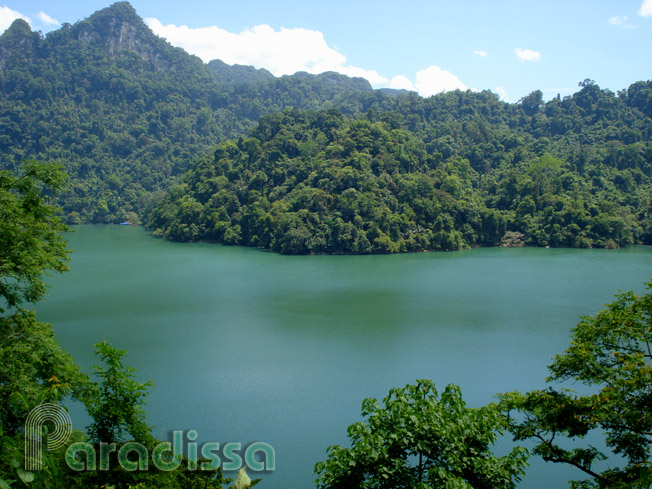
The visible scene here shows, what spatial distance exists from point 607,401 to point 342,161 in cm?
3565

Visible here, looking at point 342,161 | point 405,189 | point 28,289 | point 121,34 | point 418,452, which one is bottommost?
point 418,452

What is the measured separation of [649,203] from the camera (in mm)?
41156

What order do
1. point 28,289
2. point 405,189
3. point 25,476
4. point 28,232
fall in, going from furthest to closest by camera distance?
point 405,189 → point 28,289 → point 28,232 → point 25,476

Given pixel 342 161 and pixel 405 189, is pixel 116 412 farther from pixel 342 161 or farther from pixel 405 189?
pixel 342 161

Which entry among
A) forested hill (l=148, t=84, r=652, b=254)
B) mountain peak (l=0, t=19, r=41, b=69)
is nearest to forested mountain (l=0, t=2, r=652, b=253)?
forested hill (l=148, t=84, r=652, b=254)

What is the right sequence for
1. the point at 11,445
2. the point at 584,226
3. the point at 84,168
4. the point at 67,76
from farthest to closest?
the point at 67,76 < the point at 84,168 < the point at 584,226 < the point at 11,445

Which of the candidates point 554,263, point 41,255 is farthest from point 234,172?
point 41,255

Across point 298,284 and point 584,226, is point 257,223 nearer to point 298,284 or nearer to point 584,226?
point 298,284

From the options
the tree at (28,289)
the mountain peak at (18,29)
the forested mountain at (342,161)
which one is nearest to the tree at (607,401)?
the tree at (28,289)

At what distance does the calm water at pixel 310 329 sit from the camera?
11523mm

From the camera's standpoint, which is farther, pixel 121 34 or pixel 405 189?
pixel 121 34

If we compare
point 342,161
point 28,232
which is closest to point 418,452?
point 28,232

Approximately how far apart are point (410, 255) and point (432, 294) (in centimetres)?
1265

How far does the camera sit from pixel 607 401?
221 inches
